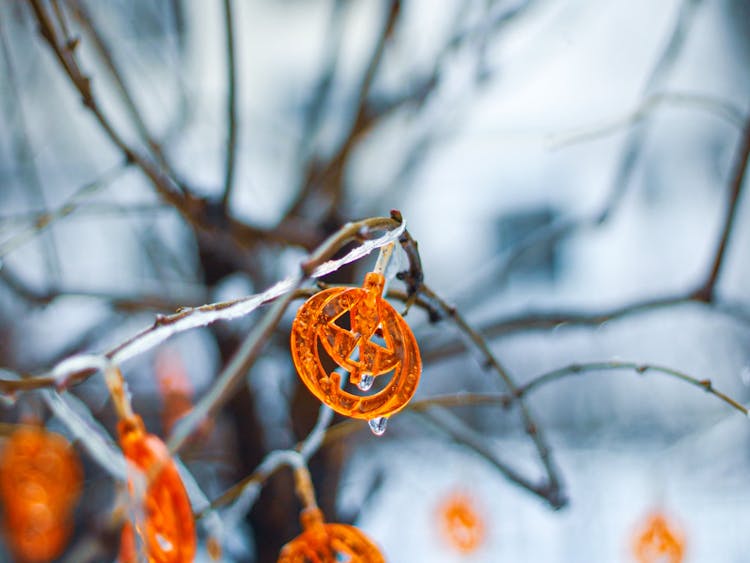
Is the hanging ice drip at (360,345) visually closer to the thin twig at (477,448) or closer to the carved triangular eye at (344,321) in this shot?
the carved triangular eye at (344,321)

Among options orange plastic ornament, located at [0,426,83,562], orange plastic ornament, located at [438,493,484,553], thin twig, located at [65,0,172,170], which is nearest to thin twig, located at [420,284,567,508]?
thin twig, located at [65,0,172,170]

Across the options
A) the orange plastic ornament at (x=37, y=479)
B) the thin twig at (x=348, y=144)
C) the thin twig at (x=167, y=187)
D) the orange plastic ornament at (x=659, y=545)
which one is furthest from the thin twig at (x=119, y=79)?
the orange plastic ornament at (x=659, y=545)

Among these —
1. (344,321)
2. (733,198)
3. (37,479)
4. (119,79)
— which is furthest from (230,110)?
(37,479)

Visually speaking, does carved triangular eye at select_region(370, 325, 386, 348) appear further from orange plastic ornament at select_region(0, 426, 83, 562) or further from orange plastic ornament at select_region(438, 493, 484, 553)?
orange plastic ornament at select_region(438, 493, 484, 553)

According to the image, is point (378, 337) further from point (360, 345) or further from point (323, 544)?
point (323, 544)

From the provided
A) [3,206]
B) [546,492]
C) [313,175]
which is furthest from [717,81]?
[546,492]

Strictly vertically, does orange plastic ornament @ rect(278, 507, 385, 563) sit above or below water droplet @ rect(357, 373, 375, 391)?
below
